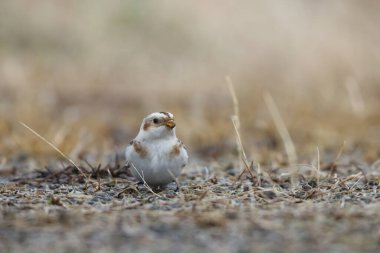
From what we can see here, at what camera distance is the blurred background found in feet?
Answer: 26.9

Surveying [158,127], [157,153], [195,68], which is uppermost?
[195,68]

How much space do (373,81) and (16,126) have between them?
5781 mm

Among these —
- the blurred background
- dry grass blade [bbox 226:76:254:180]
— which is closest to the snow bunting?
dry grass blade [bbox 226:76:254:180]

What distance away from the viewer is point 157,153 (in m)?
4.35

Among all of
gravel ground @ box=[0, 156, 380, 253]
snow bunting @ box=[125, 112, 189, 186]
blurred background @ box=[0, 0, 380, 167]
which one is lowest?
gravel ground @ box=[0, 156, 380, 253]

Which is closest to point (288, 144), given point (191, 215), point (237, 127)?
point (237, 127)

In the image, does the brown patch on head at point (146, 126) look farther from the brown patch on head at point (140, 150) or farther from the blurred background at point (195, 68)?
the blurred background at point (195, 68)

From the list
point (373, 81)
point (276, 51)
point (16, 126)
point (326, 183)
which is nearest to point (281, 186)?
point (326, 183)

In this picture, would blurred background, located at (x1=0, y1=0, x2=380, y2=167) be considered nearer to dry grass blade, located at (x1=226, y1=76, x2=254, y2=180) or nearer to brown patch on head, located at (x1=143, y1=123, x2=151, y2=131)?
dry grass blade, located at (x1=226, y1=76, x2=254, y2=180)

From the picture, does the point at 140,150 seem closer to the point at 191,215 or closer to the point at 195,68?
the point at 191,215

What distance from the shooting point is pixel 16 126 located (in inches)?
304

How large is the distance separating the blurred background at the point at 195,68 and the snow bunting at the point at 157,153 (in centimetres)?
273

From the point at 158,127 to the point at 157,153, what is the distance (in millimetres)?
184

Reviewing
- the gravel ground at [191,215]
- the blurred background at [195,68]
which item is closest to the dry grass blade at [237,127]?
the gravel ground at [191,215]
